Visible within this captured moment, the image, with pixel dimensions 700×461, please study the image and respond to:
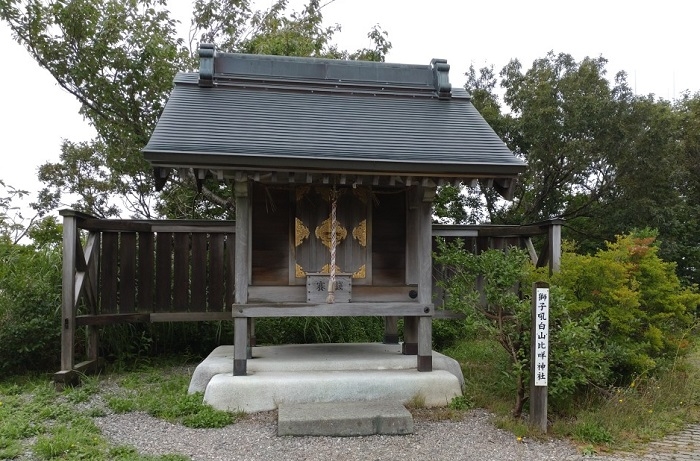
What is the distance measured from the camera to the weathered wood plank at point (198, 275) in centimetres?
781

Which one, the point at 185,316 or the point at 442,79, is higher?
the point at 442,79

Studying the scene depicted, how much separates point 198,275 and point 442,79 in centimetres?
475

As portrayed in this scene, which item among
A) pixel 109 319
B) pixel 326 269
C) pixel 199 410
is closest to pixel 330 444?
pixel 199 410

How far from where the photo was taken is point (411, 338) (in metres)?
7.52

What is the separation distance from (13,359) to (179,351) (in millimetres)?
2501

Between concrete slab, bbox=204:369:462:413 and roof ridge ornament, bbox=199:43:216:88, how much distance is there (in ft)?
13.0

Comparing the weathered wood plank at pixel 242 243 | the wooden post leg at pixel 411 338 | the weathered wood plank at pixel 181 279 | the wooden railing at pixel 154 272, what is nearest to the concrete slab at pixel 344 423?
the weathered wood plank at pixel 242 243

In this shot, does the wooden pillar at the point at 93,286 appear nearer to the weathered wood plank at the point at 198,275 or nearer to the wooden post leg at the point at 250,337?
the weathered wood plank at the point at 198,275

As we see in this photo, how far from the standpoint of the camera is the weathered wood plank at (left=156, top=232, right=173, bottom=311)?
7.72 m

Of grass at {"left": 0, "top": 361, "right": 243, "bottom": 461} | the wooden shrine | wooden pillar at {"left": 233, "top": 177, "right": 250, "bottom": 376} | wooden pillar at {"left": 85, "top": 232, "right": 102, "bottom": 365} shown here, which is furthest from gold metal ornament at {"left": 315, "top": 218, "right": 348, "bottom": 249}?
wooden pillar at {"left": 85, "top": 232, "right": 102, "bottom": 365}

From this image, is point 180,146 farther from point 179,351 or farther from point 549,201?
point 549,201

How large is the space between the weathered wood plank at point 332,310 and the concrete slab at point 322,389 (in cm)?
74

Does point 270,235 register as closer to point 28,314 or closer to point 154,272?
point 154,272

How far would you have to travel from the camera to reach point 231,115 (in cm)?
641
